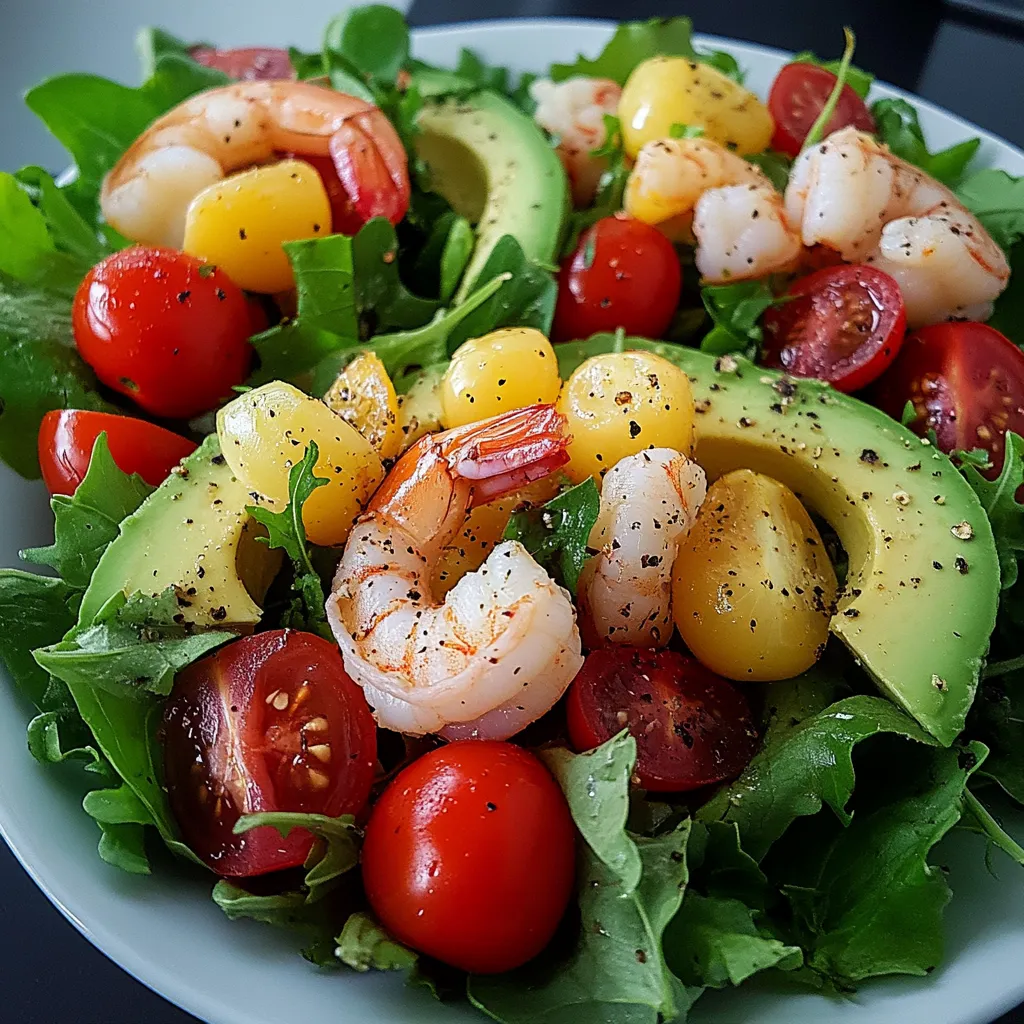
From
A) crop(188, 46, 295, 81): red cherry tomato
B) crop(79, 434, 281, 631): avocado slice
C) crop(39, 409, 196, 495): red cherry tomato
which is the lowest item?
crop(39, 409, 196, 495): red cherry tomato

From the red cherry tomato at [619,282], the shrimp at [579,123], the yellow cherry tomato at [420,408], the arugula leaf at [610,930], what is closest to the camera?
the arugula leaf at [610,930]

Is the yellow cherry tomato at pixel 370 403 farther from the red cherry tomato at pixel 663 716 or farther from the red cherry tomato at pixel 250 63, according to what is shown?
the red cherry tomato at pixel 250 63

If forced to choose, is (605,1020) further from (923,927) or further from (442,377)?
(442,377)

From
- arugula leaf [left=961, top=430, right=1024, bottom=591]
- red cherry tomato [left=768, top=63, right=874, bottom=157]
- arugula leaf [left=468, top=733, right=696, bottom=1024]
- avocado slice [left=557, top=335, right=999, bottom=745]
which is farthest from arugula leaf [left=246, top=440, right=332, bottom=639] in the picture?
red cherry tomato [left=768, top=63, right=874, bottom=157]

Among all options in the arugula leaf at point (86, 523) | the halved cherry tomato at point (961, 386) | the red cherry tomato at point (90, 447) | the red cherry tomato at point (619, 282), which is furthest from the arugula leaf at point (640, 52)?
the arugula leaf at point (86, 523)

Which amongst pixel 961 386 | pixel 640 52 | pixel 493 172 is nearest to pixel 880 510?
pixel 961 386

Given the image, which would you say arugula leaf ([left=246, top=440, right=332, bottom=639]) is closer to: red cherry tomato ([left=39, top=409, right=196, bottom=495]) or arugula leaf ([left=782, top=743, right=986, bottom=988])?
red cherry tomato ([left=39, top=409, right=196, bottom=495])

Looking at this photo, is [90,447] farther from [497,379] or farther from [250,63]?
[250,63]
